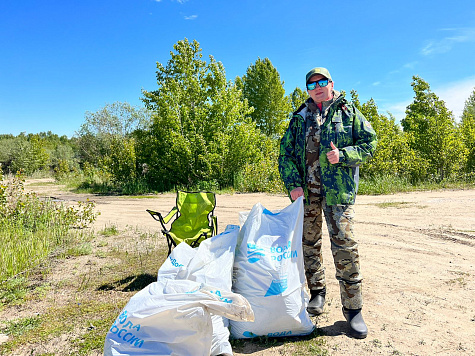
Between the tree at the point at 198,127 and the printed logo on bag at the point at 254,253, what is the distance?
1011cm

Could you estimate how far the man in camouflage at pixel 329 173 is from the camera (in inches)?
92.8

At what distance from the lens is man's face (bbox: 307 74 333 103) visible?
2449 millimetres

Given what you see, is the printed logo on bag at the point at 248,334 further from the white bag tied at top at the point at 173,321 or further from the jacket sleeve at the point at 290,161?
the jacket sleeve at the point at 290,161

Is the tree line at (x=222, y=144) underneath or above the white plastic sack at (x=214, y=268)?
above

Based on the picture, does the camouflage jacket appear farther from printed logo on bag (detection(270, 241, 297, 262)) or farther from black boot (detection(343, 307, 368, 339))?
black boot (detection(343, 307, 368, 339))

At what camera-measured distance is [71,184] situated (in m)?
18.6

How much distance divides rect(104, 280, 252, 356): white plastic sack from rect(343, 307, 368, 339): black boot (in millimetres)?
972

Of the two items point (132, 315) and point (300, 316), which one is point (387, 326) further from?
point (132, 315)

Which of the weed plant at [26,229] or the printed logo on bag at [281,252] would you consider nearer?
the printed logo on bag at [281,252]

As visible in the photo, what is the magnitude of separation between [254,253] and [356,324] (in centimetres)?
89

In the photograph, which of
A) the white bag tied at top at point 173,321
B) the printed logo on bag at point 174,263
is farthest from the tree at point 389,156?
the white bag tied at top at point 173,321

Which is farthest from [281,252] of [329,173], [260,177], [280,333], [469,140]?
[469,140]

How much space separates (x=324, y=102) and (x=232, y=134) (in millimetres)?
10410

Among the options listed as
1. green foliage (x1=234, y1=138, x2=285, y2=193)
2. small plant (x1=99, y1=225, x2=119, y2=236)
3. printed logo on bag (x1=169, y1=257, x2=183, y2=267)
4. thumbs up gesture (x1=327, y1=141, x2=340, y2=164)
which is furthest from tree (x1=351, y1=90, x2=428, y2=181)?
printed logo on bag (x1=169, y1=257, x2=183, y2=267)
